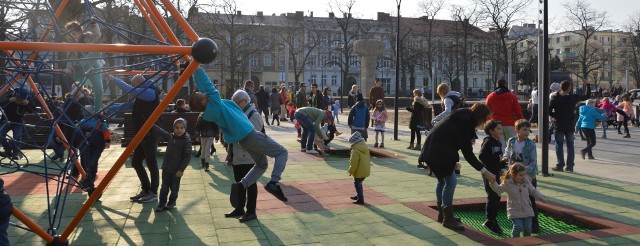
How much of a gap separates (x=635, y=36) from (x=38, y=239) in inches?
3005

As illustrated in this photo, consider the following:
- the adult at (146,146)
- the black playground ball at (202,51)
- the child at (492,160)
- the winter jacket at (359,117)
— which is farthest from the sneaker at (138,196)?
the winter jacket at (359,117)

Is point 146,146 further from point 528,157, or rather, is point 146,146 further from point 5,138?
point 528,157

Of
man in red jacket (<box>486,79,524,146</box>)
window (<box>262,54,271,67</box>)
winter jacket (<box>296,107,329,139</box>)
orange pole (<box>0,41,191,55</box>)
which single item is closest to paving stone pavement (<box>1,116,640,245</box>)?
man in red jacket (<box>486,79,524,146</box>)

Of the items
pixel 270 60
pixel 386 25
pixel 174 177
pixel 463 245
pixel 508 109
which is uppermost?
pixel 386 25

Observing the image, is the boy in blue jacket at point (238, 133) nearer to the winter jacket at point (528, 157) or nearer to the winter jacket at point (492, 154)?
the winter jacket at point (492, 154)

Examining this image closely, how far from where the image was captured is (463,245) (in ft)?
17.0

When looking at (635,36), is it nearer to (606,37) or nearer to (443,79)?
(443,79)

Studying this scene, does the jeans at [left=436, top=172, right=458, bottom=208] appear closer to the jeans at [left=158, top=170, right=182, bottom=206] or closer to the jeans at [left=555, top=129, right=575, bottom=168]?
the jeans at [left=158, top=170, right=182, bottom=206]

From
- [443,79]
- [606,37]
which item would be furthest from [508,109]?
[606,37]

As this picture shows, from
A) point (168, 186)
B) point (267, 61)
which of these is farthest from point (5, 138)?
point (267, 61)

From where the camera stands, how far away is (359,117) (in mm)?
12766

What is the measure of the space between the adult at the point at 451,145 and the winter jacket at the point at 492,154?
1.94ft

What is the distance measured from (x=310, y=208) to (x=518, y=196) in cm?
251

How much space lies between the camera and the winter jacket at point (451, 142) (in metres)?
5.63
